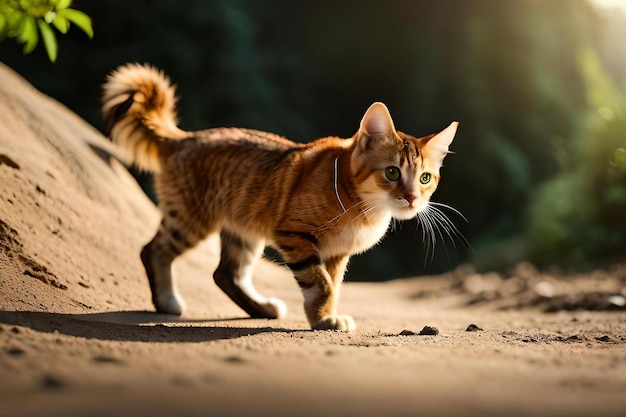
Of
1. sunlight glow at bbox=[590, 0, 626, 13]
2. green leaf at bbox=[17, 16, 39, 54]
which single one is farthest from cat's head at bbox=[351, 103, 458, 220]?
sunlight glow at bbox=[590, 0, 626, 13]

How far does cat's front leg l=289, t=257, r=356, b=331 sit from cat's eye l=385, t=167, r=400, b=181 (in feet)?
1.96

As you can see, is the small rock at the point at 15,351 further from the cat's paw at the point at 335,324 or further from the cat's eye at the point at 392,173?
the cat's eye at the point at 392,173

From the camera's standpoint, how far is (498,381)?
6.60 feet

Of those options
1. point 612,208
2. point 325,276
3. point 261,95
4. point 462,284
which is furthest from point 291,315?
point 261,95

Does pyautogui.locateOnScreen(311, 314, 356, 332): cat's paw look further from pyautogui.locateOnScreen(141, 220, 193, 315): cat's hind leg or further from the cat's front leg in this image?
pyautogui.locateOnScreen(141, 220, 193, 315): cat's hind leg

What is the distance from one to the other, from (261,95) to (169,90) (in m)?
7.28

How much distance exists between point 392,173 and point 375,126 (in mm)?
277

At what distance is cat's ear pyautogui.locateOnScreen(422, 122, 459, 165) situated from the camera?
380cm

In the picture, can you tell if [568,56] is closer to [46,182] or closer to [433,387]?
[46,182]

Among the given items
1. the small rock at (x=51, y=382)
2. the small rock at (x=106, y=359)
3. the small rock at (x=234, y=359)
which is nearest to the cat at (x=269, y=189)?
the small rock at (x=234, y=359)

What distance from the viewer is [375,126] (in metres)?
3.67

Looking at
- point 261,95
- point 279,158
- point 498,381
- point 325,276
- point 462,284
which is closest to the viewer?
point 498,381

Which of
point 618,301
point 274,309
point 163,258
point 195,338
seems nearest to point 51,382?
point 195,338

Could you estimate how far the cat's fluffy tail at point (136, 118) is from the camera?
4.54 metres
